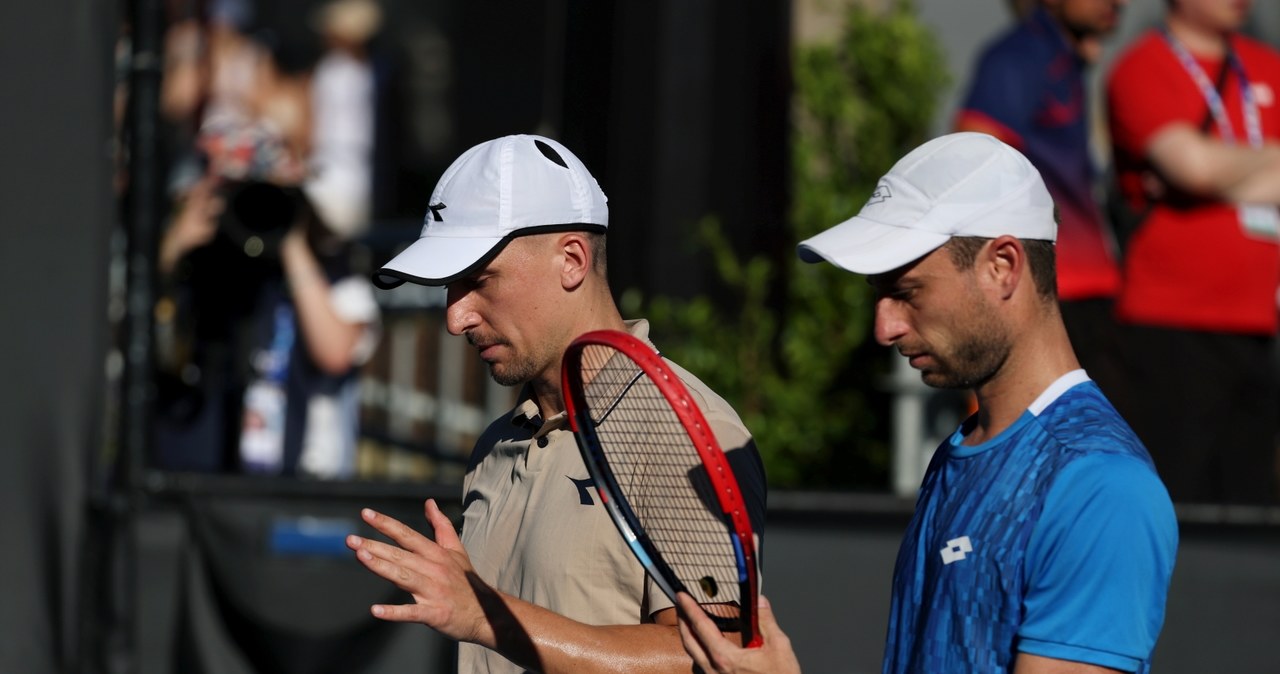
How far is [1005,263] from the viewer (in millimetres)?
2346

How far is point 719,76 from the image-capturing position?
24.7 ft

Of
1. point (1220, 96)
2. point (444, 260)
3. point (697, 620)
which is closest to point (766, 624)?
point (697, 620)

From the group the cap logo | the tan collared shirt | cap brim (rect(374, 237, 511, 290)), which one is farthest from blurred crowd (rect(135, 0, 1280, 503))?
the cap logo

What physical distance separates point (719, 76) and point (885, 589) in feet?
11.2

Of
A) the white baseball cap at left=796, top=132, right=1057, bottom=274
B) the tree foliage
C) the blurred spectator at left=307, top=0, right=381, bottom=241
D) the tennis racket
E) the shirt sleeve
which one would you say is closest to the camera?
the shirt sleeve

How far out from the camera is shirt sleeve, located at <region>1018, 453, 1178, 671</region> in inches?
82.8

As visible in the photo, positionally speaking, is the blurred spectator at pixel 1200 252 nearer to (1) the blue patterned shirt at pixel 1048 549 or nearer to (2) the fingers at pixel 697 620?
(1) the blue patterned shirt at pixel 1048 549

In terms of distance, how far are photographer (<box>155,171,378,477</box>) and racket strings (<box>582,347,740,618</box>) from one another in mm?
3917

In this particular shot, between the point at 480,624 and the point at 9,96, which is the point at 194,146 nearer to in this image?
the point at 9,96

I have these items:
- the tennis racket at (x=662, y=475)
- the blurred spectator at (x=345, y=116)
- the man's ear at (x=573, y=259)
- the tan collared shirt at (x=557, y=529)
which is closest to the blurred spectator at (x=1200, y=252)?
the tan collared shirt at (x=557, y=529)

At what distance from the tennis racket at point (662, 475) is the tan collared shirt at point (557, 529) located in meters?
0.09

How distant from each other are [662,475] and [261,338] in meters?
4.31

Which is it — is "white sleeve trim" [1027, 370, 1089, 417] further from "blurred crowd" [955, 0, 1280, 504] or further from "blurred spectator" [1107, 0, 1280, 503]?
"blurred spectator" [1107, 0, 1280, 503]

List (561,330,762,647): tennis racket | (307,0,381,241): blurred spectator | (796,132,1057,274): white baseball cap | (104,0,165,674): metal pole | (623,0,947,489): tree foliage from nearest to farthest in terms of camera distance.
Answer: (561,330,762,647): tennis racket
(796,132,1057,274): white baseball cap
(104,0,165,674): metal pole
(623,0,947,489): tree foliage
(307,0,381,241): blurred spectator
